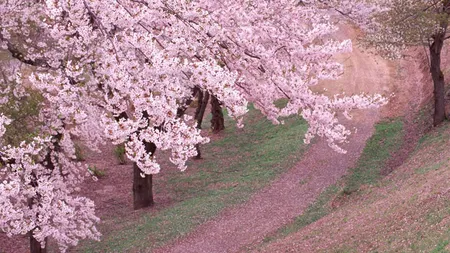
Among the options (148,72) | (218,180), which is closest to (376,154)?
(218,180)

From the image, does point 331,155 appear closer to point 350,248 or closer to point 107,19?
point 350,248

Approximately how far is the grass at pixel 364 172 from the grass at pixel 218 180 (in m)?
2.96

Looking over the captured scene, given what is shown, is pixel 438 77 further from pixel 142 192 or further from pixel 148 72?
pixel 148 72

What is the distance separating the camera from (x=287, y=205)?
19469 mm

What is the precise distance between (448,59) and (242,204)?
18.2 meters

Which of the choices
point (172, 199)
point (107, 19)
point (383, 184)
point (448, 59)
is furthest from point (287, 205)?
point (448, 59)

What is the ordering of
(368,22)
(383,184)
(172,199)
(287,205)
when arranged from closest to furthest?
(383,184), (287,205), (172,199), (368,22)

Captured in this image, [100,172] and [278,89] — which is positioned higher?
[278,89]

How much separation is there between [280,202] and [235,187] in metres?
3.32

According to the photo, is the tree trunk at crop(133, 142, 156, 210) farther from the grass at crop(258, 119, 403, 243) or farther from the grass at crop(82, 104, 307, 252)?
the grass at crop(258, 119, 403, 243)

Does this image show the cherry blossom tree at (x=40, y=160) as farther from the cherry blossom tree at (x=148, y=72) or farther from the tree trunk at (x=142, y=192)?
the tree trunk at (x=142, y=192)

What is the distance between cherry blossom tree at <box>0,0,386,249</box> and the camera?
29.6 feet

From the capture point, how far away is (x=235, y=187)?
2286cm

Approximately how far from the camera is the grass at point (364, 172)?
1720 cm
